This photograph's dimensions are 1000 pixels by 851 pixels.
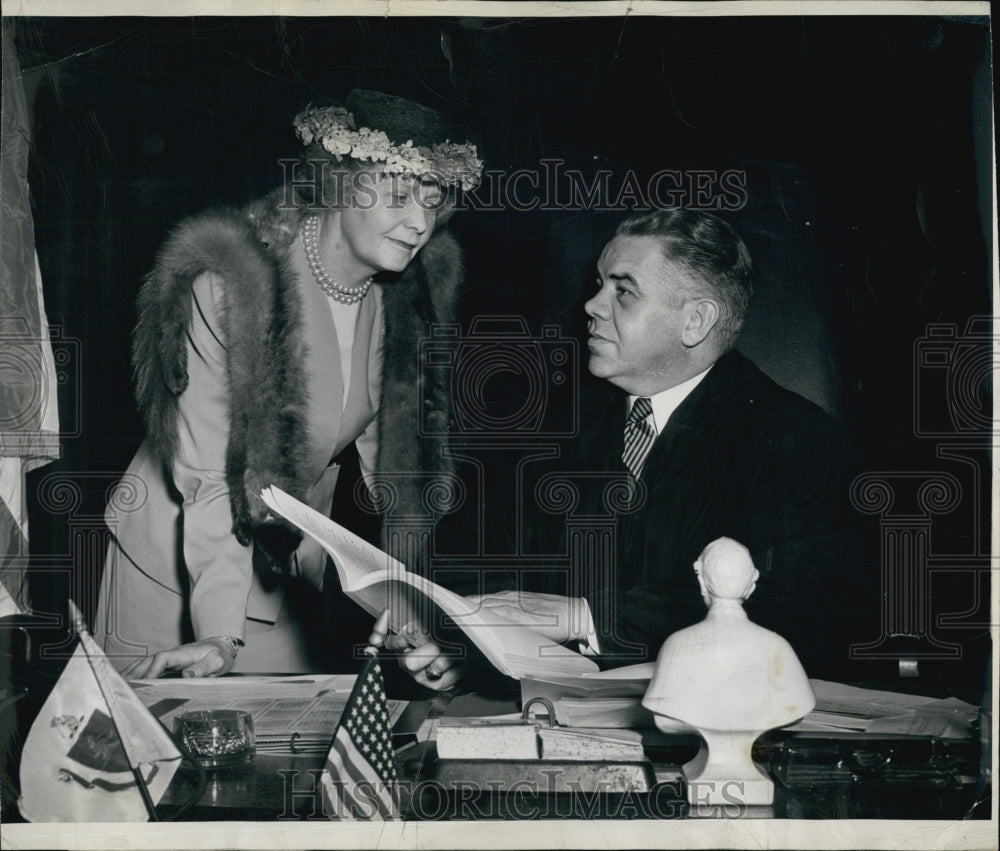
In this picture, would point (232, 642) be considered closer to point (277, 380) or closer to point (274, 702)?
point (274, 702)

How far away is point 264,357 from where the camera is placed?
3.85 m

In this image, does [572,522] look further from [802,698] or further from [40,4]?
[40,4]

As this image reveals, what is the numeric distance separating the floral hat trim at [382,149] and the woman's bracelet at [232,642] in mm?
1711

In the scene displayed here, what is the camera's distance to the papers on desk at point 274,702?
3656 mm

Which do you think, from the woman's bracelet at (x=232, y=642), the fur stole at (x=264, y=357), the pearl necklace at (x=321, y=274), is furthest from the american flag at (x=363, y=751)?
the pearl necklace at (x=321, y=274)

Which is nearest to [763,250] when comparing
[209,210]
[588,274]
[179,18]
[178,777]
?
[588,274]

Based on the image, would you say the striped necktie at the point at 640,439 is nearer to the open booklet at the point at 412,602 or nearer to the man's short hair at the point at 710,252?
the man's short hair at the point at 710,252

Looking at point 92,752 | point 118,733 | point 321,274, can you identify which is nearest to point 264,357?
point 321,274

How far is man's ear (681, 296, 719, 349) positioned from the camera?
12.6 feet

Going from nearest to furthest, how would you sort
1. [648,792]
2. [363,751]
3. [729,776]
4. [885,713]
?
[363,751] < [729,776] < [648,792] < [885,713]

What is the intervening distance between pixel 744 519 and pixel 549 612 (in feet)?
2.45

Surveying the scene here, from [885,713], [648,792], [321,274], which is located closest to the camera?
[648,792]

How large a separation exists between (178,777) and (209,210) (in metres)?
1.91

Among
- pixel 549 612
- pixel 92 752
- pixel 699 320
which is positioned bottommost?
pixel 92 752
